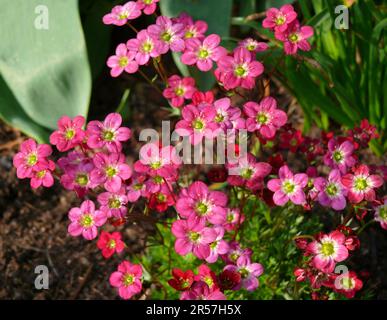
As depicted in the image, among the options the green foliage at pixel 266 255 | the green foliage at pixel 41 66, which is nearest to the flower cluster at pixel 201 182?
the green foliage at pixel 266 255

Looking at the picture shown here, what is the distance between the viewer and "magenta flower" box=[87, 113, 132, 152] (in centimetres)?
113

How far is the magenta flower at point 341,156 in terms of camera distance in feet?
3.86

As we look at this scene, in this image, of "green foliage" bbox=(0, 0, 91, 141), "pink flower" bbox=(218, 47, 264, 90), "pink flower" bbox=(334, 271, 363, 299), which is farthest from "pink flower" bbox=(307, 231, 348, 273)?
"green foliage" bbox=(0, 0, 91, 141)

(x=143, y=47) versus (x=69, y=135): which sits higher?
(x=143, y=47)

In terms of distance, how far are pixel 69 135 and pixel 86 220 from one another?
0.59ft

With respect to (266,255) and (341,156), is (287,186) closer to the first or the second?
(341,156)

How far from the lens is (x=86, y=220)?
1.15 m

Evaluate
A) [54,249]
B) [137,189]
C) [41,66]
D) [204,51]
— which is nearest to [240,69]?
[204,51]

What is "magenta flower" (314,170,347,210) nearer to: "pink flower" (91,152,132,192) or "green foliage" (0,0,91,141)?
"pink flower" (91,152,132,192)

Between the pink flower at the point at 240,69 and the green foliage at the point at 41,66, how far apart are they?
1.83 ft

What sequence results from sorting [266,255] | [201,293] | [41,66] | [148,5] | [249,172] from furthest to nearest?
1. [41,66]
2. [266,255]
3. [148,5]
4. [249,172]
5. [201,293]

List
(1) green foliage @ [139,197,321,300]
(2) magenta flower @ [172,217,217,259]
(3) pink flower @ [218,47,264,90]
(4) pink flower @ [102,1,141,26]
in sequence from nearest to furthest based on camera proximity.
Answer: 1. (2) magenta flower @ [172,217,217,259]
2. (3) pink flower @ [218,47,264,90]
3. (4) pink flower @ [102,1,141,26]
4. (1) green foliage @ [139,197,321,300]

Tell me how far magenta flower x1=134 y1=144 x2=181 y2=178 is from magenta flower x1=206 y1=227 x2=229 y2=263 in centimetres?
15
